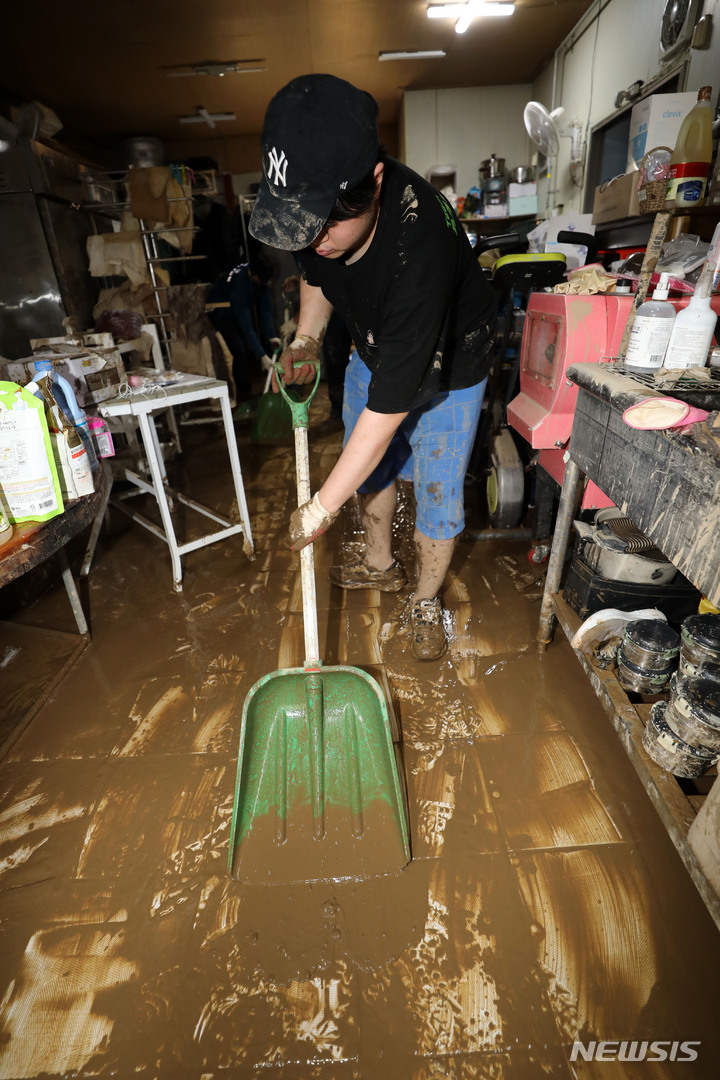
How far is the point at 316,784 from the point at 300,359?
51.6 inches

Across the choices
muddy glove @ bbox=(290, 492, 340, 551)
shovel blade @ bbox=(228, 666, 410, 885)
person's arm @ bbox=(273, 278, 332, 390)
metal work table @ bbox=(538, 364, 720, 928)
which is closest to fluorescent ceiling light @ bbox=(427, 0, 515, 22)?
person's arm @ bbox=(273, 278, 332, 390)

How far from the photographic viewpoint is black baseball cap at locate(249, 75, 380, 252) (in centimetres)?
99

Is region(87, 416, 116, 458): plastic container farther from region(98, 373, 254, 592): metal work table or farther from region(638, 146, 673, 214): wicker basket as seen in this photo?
region(638, 146, 673, 214): wicker basket

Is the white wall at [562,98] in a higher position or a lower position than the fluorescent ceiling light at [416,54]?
lower

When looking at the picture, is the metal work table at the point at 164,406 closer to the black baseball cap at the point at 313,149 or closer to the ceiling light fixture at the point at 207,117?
the black baseball cap at the point at 313,149

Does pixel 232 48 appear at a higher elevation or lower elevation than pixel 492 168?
higher

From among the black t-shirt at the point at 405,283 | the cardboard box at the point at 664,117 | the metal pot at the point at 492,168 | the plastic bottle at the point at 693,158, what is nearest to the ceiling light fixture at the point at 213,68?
the metal pot at the point at 492,168

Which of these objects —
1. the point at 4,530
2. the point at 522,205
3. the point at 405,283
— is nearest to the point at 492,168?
the point at 522,205

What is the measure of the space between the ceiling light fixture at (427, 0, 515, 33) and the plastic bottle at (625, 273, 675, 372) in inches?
183

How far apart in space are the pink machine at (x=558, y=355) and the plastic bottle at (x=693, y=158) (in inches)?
18.9

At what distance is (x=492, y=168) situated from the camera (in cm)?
596

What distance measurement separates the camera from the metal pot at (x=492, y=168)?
19.5 ft

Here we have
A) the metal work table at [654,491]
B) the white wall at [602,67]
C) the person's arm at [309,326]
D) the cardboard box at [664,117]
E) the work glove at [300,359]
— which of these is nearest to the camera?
the metal work table at [654,491]

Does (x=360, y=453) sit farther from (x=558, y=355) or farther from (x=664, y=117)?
(x=664, y=117)
